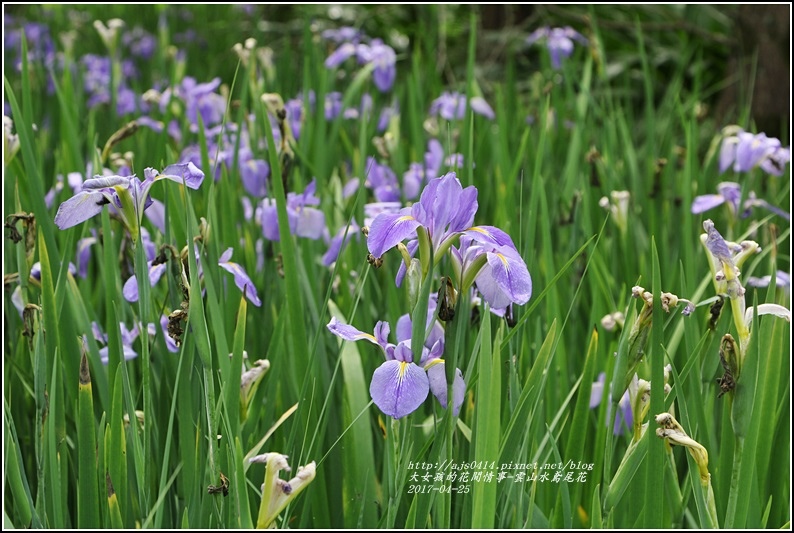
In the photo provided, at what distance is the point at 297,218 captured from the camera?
5.03ft

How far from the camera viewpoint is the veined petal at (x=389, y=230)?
2.59 feet

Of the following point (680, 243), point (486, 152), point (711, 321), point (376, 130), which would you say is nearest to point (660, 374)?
point (711, 321)

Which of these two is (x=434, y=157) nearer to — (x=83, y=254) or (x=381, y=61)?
(x=381, y=61)

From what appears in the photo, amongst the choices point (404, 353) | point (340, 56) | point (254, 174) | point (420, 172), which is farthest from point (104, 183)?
point (340, 56)

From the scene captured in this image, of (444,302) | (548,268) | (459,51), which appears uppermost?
(444,302)

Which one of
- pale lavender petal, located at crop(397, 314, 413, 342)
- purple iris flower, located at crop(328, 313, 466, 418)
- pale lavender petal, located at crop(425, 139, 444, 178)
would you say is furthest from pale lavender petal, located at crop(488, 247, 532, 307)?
pale lavender petal, located at crop(425, 139, 444, 178)

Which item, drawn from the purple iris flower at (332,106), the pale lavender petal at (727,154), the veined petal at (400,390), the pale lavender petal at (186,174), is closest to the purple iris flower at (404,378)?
the veined petal at (400,390)

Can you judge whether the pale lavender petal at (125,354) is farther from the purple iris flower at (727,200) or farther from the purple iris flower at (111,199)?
the purple iris flower at (727,200)

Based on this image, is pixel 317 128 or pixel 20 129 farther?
pixel 317 128

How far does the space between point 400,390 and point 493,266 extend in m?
0.15

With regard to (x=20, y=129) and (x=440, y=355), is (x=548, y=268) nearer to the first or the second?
(x=440, y=355)

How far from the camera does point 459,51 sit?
4758 millimetres

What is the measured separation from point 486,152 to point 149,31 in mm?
3576

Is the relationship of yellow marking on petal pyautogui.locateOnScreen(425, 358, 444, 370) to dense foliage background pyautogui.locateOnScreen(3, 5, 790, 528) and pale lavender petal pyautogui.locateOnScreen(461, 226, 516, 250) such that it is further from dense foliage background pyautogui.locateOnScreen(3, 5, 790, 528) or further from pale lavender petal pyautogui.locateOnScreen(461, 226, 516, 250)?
pale lavender petal pyautogui.locateOnScreen(461, 226, 516, 250)
